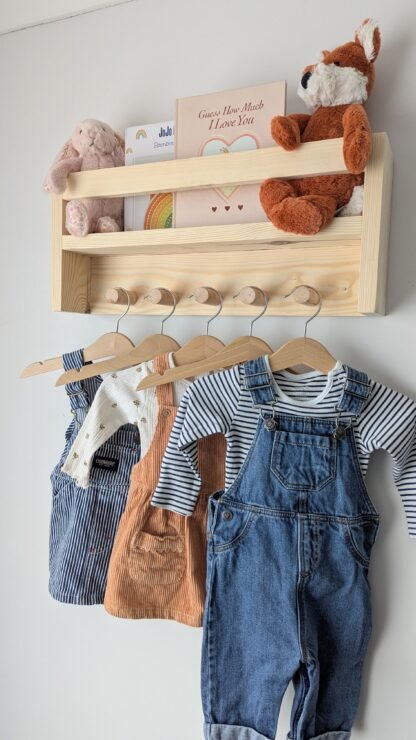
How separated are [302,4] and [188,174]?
0.40 meters

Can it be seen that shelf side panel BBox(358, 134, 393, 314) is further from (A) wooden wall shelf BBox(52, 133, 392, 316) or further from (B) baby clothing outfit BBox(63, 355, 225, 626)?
(B) baby clothing outfit BBox(63, 355, 225, 626)

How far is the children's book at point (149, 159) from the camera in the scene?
44.6 inches

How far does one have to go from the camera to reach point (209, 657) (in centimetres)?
105

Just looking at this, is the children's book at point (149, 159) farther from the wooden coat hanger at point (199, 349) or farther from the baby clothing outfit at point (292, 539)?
the baby clothing outfit at point (292, 539)

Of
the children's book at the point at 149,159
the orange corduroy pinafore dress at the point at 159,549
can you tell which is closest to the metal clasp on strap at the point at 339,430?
the orange corduroy pinafore dress at the point at 159,549

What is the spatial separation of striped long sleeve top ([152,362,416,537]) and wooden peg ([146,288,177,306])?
189 mm

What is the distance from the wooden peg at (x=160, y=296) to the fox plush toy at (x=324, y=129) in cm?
27

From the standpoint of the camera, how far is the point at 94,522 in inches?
47.1

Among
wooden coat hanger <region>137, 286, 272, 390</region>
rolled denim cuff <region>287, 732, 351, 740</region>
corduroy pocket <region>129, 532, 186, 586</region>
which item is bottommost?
rolled denim cuff <region>287, 732, 351, 740</region>

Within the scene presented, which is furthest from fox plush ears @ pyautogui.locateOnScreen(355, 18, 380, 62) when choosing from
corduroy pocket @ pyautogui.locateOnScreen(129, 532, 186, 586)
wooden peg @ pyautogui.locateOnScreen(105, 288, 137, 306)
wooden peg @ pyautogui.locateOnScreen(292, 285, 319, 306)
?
corduroy pocket @ pyautogui.locateOnScreen(129, 532, 186, 586)

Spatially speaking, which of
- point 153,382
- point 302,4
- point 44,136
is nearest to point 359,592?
point 153,382

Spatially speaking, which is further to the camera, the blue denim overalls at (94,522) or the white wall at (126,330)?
the blue denim overalls at (94,522)

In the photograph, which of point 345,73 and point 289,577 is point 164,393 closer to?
point 289,577

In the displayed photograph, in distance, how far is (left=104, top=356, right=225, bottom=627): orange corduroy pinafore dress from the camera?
1.10m
